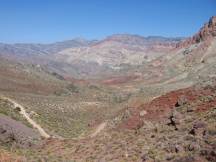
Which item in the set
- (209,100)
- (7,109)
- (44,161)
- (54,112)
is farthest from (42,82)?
(44,161)

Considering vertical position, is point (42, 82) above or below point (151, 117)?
above

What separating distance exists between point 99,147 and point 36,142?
19.7 ft

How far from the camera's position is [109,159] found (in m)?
22.0

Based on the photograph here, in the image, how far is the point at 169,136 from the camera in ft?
77.5

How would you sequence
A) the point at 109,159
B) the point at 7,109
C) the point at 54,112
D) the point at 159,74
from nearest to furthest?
the point at 109,159 < the point at 7,109 < the point at 54,112 < the point at 159,74

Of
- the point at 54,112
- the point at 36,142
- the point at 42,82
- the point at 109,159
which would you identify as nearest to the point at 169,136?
the point at 109,159

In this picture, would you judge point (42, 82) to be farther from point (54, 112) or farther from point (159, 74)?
point (159, 74)

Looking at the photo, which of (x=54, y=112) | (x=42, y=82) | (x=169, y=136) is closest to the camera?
(x=169, y=136)

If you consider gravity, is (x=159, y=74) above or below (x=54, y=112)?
above

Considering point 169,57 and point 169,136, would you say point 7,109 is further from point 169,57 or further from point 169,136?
point 169,57

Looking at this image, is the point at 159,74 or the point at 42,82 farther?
the point at 159,74

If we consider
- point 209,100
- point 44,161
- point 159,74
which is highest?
point 159,74

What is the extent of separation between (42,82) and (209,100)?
164 feet

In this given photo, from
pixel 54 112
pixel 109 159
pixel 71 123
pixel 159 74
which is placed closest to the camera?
pixel 109 159
